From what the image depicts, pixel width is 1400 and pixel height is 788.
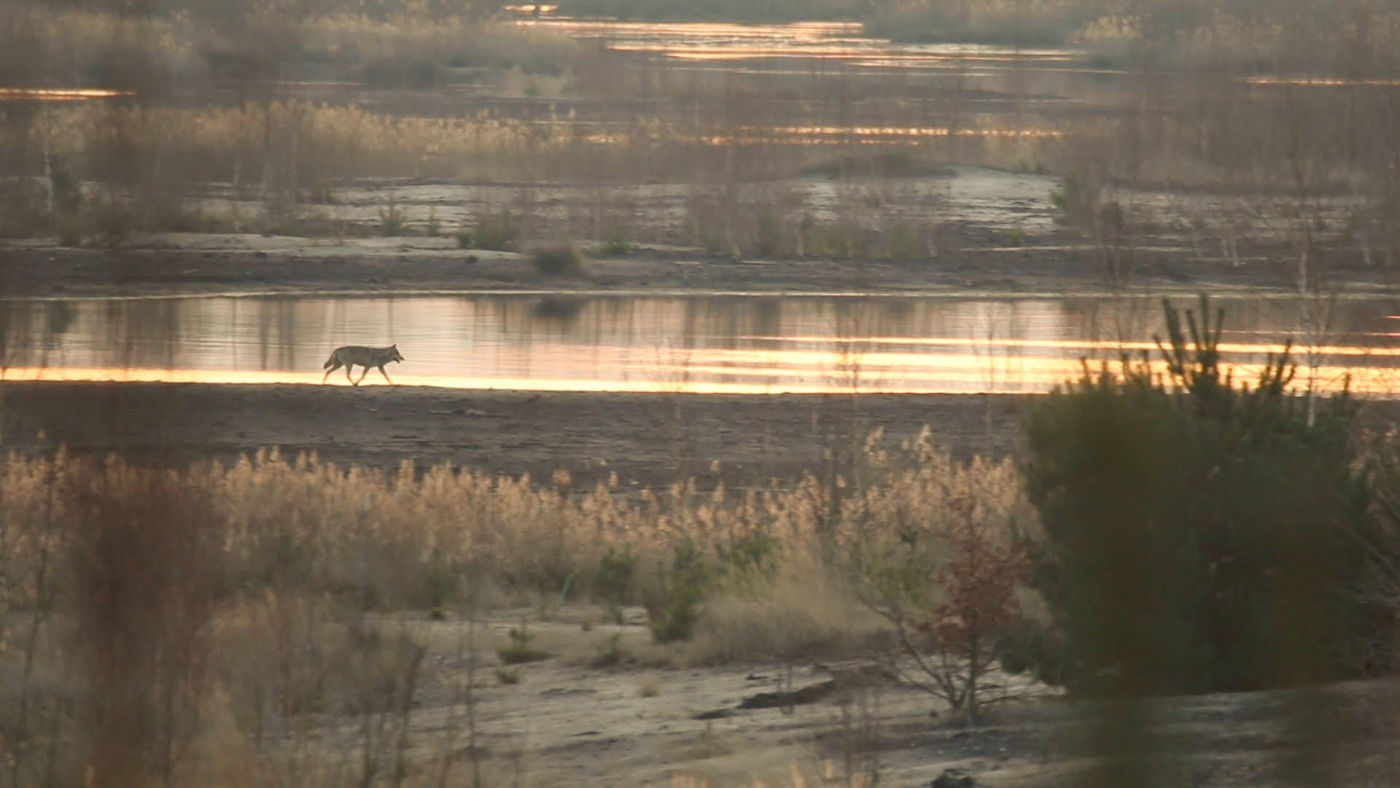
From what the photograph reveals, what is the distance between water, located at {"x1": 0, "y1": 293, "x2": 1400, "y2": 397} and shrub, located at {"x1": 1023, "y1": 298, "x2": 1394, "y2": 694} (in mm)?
4032

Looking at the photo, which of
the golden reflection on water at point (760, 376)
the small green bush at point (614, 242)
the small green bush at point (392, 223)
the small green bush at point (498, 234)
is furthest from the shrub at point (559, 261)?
the golden reflection on water at point (760, 376)

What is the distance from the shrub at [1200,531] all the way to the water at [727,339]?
403cm

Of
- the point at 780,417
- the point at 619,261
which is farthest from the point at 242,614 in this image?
the point at 619,261

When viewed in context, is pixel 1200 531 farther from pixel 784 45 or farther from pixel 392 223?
pixel 784 45

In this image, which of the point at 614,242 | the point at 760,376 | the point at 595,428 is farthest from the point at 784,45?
the point at 595,428

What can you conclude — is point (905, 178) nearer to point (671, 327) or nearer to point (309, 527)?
point (671, 327)

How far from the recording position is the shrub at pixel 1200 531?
3096 millimetres

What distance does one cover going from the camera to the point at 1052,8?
37.1 meters

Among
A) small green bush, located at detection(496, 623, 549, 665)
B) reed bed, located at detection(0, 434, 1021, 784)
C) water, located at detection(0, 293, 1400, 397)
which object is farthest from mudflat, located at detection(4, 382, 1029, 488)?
small green bush, located at detection(496, 623, 549, 665)

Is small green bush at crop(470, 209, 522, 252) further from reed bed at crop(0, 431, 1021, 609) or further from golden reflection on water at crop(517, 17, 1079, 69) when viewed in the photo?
reed bed at crop(0, 431, 1021, 609)

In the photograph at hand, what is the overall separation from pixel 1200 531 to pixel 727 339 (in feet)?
57.5

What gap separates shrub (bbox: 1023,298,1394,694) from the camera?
310 centimetres

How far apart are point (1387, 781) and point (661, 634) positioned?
5.99 metres

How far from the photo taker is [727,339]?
23062mm
